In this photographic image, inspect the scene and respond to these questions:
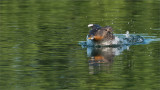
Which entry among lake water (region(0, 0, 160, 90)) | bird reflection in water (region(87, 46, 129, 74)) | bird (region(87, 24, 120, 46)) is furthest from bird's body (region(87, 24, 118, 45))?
lake water (region(0, 0, 160, 90))

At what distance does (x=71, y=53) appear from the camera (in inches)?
698

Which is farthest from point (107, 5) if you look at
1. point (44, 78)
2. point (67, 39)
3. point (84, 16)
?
point (44, 78)

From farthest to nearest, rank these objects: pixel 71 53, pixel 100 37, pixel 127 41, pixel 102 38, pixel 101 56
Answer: pixel 127 41
pixel 102 38
pixel 100 37
pixel 71 53
pixel 101 56

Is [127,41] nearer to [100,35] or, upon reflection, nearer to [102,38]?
[102,38]

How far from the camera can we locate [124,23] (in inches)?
1045

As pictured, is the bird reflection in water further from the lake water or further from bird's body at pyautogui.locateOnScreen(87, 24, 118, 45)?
bird's body at pyautogui.locateOnScreen(87, 24, 118, 45)

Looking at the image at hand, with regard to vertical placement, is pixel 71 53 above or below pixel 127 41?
above

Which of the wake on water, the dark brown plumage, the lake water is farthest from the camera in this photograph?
the wake on water

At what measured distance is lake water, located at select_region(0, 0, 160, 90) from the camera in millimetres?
13266

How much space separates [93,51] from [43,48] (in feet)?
5.89

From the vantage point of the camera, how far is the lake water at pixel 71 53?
13.3 m

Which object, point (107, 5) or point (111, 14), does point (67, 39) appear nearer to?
point (111, 14)

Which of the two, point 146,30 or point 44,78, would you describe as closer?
point 44,78

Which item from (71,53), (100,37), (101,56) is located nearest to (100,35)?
(100,37)
